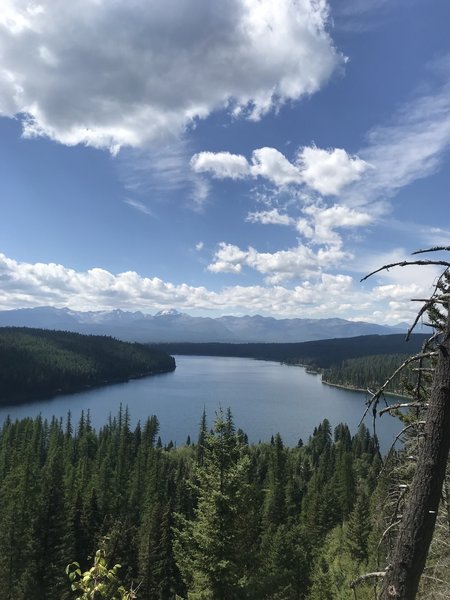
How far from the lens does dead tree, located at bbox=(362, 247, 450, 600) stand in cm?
419

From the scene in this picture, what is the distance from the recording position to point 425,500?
4262mm

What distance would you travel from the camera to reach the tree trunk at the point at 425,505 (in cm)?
419

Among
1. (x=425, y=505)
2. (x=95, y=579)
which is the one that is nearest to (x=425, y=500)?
(x=425, y=505)

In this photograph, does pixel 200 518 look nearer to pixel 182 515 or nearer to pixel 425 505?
pixel 182 515

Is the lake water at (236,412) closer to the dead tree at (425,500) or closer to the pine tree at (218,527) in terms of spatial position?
the pine tree at (218,527)

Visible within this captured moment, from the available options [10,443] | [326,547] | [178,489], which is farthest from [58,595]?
[10,443]

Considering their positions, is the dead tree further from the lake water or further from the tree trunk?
the lake water

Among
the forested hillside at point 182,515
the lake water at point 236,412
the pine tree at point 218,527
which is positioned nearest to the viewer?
the pine tree at point 218,527

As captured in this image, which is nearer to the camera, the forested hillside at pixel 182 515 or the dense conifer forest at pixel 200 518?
the dense conifer forest at pixel 200 518

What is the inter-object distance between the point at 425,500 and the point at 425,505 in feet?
0.14

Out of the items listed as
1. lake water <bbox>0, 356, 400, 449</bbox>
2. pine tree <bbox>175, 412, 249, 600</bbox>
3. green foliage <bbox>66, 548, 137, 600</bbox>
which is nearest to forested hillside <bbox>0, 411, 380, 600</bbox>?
pine tree <bbox>175, 412, 249, 600</bbox>

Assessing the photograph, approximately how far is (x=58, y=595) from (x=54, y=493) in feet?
24.0

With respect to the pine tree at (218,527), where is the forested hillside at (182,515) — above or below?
below

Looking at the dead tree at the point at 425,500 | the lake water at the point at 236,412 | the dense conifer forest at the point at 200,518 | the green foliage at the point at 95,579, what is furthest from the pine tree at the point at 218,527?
the lake water at the point at 236,412
